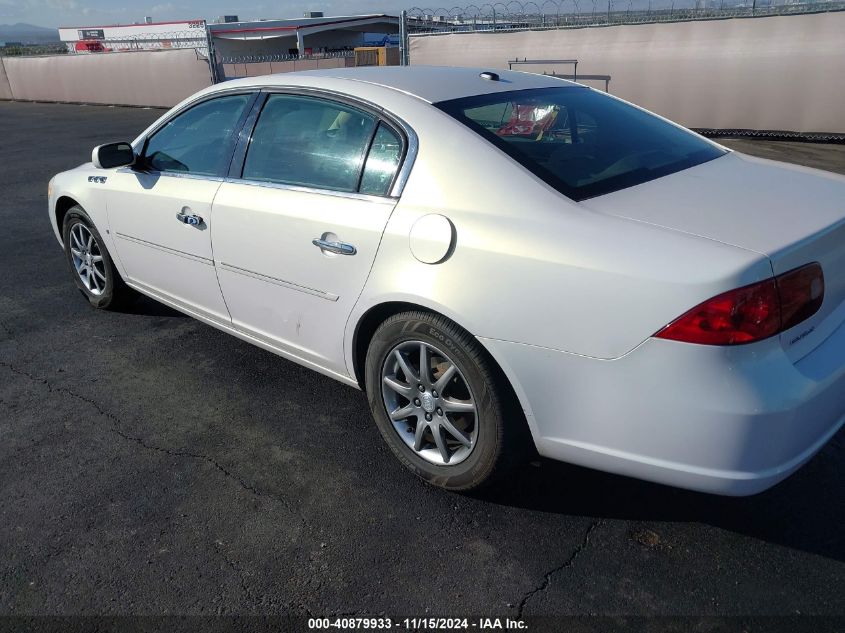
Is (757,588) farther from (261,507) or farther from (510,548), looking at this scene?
(261,507)

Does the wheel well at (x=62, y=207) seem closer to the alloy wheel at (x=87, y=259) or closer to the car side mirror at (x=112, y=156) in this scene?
the alloy wheel at (x=87, y=259)

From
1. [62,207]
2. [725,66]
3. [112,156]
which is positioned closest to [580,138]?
[112,156]

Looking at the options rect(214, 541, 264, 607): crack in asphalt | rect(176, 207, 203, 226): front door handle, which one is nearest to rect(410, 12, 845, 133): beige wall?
rect(176, 207, 203, 226): front door handle

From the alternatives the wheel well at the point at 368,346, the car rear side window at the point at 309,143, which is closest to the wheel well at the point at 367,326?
the wheel well at the point at 368,346

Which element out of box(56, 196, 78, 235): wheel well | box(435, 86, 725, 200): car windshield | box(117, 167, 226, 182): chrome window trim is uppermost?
box(435, 86, 725, 200): car windshield

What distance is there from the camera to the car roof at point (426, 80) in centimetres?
300

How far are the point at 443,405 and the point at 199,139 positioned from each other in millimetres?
2158

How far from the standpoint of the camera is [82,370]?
397 cm

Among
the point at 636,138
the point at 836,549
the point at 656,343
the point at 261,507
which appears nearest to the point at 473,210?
the point at 656,343

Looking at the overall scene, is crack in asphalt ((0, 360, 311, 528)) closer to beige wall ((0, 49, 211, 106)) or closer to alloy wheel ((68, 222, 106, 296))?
alloy wheel ((68, 222, 106, 296))

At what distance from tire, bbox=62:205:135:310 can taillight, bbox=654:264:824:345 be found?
3.76 meters

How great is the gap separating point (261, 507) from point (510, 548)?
1.00 metres

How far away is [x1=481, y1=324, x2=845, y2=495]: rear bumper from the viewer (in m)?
2.02

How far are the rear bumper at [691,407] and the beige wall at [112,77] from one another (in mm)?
19172
